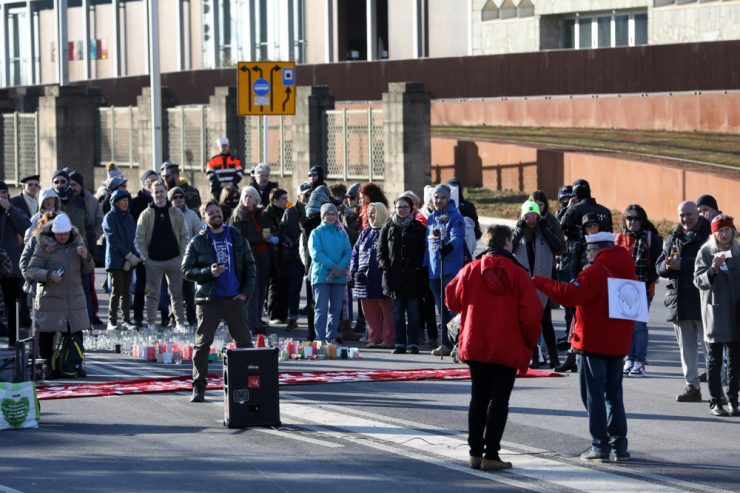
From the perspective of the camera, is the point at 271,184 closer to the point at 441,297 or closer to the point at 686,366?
the point at 441,297

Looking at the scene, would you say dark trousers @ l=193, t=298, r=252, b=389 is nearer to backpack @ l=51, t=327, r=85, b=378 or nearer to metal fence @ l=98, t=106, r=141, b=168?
backpack @ l=51, t=327, r=85, b=378

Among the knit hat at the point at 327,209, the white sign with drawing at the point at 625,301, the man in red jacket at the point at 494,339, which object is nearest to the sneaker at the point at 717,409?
the white sign with drawing at the point at 625,301

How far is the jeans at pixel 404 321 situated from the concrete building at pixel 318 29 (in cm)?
3196

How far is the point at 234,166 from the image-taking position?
1125 inches

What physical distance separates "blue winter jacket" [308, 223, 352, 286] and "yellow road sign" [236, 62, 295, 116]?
8146 millimetres

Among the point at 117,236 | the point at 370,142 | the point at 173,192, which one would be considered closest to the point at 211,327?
the point at 173,192

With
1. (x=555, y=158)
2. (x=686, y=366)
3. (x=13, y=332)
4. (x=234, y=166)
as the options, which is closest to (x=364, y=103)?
(x=555, y=158)

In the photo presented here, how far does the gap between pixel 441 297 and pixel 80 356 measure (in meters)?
4.24

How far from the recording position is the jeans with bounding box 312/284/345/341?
731 inches

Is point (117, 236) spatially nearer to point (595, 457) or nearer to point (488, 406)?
Result: point (488, 406)

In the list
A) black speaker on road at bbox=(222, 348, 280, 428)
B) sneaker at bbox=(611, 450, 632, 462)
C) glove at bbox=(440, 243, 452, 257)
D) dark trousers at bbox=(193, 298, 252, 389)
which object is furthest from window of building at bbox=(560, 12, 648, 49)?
sneaker at bbox=(611, 450, 632, 462)

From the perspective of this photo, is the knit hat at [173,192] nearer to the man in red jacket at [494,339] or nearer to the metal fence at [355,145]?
the man in red jacket at [494,339]

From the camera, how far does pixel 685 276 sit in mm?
14500

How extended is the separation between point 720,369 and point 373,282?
604cm
